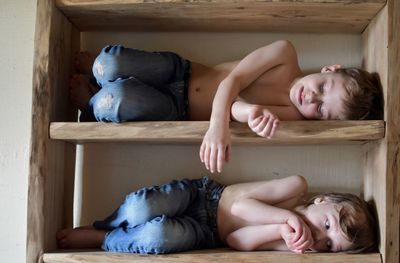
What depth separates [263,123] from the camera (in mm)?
945

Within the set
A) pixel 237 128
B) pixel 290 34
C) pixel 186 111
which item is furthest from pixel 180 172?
pixel 290 34

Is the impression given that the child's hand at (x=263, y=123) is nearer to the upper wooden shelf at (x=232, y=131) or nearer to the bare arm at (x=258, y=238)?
the upper wooden shelf at (x=232, y=131)

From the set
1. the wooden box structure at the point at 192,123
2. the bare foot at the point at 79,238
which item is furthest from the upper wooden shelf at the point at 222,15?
the bare foot at the point at 79,238

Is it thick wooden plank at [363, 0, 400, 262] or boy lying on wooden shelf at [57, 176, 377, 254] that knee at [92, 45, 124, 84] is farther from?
thick wooden plank at [363, 0, 400, 262]

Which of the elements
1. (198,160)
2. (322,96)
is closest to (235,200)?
(198,160)

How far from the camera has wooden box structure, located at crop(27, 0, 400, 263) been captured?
3.17 ft

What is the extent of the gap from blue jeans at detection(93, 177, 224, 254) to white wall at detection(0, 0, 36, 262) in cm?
20

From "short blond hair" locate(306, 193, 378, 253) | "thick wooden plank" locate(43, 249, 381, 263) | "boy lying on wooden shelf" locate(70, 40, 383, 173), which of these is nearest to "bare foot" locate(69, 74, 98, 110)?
"boy lying on wooden shelf" locate(70, 40, 383, 173)

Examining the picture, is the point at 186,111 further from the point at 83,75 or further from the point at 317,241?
the point at 317,241

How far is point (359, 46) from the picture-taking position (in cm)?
118

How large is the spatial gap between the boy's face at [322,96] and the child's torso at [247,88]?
4 cm

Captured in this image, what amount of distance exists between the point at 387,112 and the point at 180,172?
445 millimetres

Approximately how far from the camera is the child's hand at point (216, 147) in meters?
0.94

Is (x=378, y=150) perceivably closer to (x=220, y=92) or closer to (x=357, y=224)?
(x=357, y=224)
